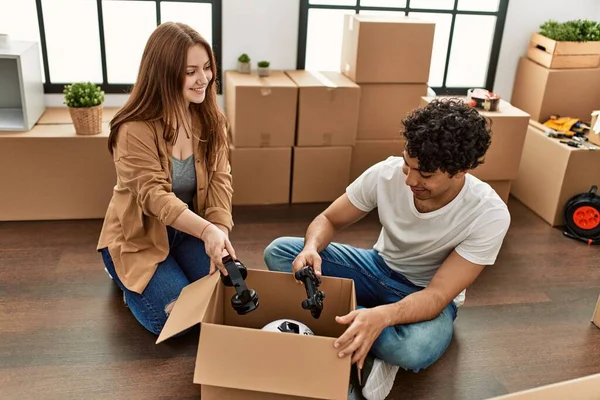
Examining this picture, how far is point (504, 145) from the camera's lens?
2.94 meters

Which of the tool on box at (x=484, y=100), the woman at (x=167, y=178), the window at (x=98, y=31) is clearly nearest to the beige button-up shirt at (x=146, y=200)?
the woman at (x=167, y=178)

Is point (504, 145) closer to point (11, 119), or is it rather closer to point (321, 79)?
point (321, 79)

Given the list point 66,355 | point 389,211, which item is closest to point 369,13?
point 389,211

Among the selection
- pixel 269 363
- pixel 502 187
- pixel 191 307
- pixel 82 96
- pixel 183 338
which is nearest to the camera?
pixel 269 363

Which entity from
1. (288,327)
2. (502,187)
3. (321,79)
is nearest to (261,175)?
(321,79)

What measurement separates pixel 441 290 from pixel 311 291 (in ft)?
1.30

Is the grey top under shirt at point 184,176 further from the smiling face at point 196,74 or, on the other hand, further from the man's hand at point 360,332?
the man's hand at point 360,332

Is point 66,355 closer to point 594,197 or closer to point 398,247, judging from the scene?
point 398,247

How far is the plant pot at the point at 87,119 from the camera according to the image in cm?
262

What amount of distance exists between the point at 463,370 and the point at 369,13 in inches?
77.1

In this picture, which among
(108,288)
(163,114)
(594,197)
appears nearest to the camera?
(163,114)

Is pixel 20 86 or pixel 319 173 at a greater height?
pixel 20 86

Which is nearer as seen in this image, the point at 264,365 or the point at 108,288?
the point at 264,365

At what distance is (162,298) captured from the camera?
1945 millimetres
